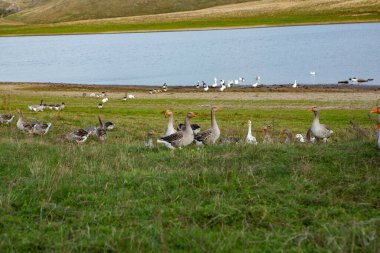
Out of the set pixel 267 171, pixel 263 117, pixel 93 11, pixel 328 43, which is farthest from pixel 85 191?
pixel 93 11

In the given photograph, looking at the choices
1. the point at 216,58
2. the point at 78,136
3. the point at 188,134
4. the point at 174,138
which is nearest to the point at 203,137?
the point at 188,134

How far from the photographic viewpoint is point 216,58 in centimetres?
6969

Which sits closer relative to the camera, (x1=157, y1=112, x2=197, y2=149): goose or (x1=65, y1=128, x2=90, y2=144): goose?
(x1=157, y1=112, x2=197, y2=149): goose

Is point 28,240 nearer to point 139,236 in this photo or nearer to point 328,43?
point 139,236

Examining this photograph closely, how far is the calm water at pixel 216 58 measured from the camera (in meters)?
54.2

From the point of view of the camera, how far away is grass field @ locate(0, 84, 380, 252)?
716 cm

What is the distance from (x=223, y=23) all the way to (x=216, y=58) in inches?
2036

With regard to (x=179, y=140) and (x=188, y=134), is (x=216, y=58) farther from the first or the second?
(x=179, y=140)

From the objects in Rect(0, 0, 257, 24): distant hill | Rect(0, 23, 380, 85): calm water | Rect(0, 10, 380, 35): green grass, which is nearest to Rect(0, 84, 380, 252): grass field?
Rect(0, 23, 380, 85): calm water

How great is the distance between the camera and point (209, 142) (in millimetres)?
14719

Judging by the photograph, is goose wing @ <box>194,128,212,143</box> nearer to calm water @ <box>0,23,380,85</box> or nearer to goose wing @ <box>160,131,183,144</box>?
goose wing @ <box>160,131,183,144</box>

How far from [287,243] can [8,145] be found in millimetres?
8387

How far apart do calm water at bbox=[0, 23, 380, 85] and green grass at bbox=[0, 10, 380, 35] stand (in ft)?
22.7

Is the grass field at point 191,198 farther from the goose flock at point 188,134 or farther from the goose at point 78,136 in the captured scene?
the goose at point 78,136
